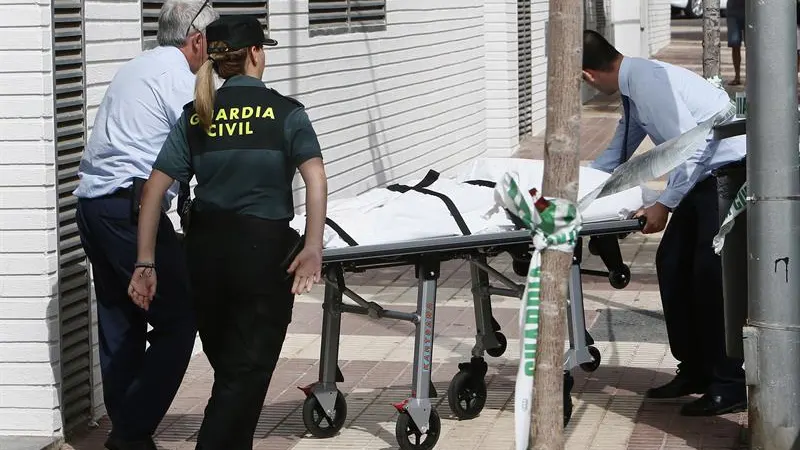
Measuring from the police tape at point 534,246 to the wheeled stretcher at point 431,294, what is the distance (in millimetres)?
1265

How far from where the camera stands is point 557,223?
429 cm

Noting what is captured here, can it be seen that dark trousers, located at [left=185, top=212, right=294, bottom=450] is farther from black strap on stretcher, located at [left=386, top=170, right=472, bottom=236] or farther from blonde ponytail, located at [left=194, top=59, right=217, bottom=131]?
black strap on stretcher, located at [left=386, top=170, right=472, bottom=236]

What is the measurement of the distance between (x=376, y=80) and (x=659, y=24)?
77.6 feet

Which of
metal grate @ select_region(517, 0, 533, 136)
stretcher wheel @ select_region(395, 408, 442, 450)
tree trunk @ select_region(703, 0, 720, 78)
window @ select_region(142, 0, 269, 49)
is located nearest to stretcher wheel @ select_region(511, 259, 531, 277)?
stretcher wheel @ select_region(395, 408, 442, 450)

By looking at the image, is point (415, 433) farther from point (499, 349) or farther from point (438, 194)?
point (499, 349)

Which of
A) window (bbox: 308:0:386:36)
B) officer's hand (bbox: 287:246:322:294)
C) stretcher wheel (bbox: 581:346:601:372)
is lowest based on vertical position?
stretcher wheel (bbox: 581:346:601:372)

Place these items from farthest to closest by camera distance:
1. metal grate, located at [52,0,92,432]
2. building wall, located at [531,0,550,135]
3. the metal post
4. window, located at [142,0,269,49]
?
1. building wall, located at [531,0,550,135]
2. window, located at [142,0,269,49]
3. metal grate, located at [52,0,92,432]
4. the metal post

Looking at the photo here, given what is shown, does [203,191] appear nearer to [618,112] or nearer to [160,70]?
[160,70]

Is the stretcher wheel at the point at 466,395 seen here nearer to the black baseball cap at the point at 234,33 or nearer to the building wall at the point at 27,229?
the building wall at the point at 27,229

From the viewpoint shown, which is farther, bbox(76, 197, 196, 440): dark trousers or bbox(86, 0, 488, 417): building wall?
bbox(86, 0, 488, 417): building wall

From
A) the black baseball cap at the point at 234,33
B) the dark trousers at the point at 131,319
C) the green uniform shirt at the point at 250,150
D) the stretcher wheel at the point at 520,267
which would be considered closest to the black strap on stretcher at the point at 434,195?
the stretcher wheel at the point at 520,267

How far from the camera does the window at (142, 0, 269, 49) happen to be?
750 centimetres

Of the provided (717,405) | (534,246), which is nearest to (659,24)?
(717,405)

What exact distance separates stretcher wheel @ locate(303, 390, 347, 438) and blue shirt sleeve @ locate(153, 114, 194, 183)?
1550 millimetres
